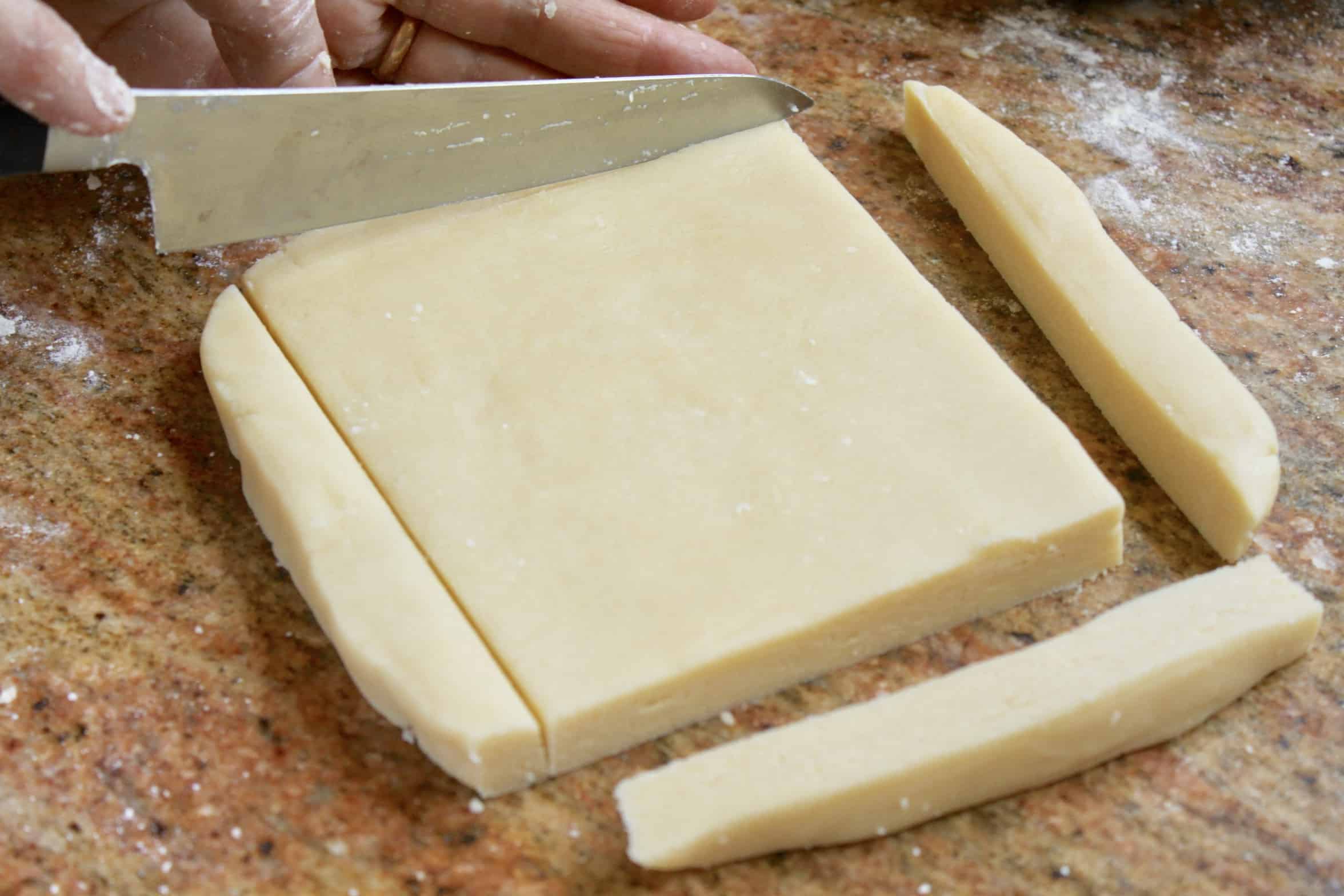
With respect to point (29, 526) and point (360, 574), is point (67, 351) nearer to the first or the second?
point (29, 526)

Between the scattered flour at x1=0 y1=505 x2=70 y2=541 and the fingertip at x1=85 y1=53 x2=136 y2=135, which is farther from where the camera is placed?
the scattered flour at x1=0 y1=505 x2=70 y2=541

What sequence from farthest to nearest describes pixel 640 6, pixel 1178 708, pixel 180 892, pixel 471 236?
pixel 640 6 < pixel 471 236 < pixel 1178 708 < pixel 180 892

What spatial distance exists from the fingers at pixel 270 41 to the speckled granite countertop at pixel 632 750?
30 centimetres

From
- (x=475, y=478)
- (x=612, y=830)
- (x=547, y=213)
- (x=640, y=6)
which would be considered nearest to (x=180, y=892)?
(x=612, y=830)

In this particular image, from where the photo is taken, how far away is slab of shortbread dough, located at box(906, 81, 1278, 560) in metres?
1.89

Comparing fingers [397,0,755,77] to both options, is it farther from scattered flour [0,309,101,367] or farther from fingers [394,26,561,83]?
scattered flour [0,309,101,367]

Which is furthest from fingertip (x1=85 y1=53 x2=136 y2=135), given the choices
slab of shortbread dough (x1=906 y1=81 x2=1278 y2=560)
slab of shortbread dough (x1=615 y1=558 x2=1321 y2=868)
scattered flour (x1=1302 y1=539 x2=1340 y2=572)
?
scattered flour (x1=1302 y1=539 x2=1340 y2=572)

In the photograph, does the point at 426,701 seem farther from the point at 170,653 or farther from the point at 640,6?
the point at 640,6

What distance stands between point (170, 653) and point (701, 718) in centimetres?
71

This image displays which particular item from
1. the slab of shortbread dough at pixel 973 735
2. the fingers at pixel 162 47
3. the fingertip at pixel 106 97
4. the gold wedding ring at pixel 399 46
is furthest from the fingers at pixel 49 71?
the slab of shortbread dough at pixel 973 735

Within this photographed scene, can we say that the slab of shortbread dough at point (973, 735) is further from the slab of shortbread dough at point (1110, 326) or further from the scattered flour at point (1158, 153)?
the scattered flour at point (1158, 153)

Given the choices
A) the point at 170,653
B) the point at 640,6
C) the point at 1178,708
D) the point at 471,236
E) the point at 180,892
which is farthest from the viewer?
the point at 640,6

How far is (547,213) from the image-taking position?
212 centimetres

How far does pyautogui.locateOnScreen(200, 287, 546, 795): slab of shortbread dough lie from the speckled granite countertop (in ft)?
0.26
